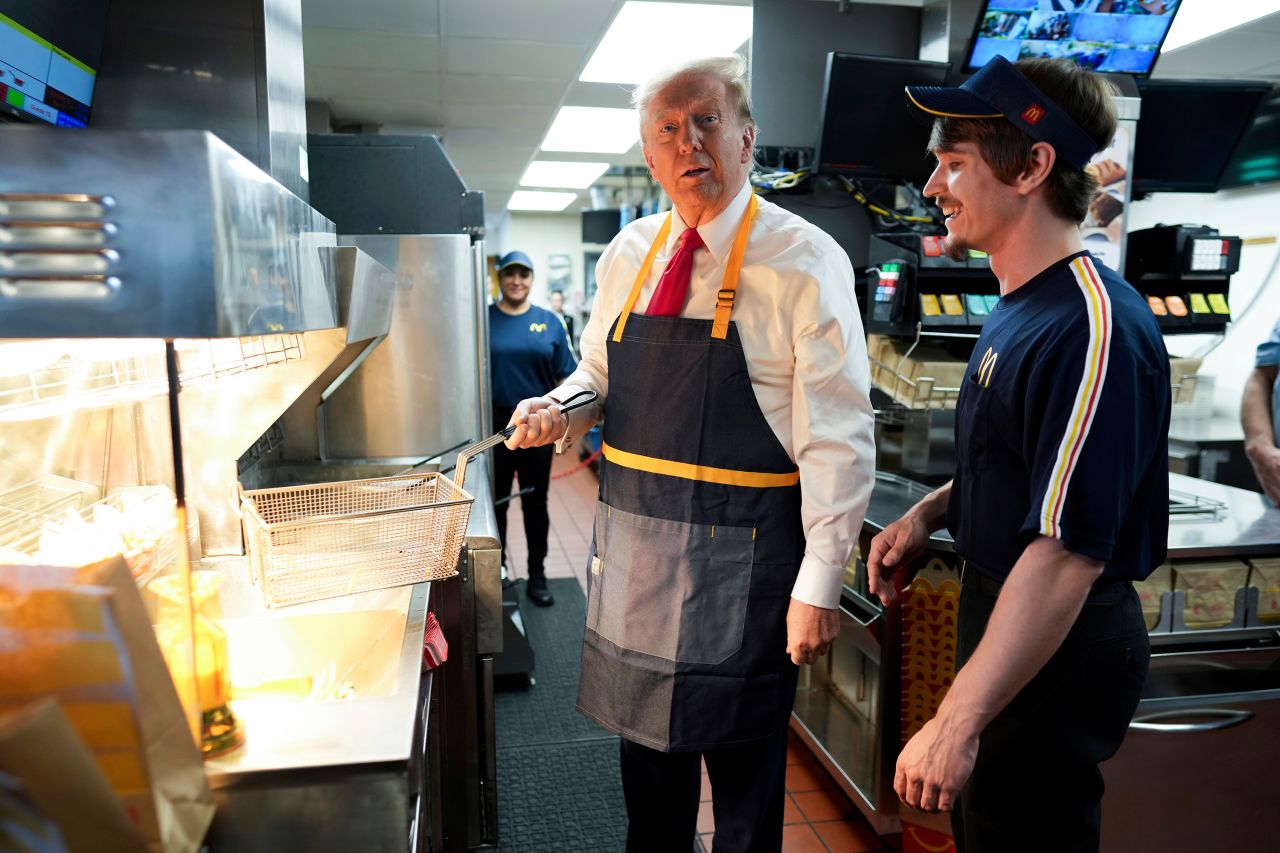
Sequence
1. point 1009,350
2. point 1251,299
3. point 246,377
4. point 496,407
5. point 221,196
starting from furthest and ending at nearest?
point 1251,299 < point 496,407 < point 246,377 < point 1009,350 < point 221,196

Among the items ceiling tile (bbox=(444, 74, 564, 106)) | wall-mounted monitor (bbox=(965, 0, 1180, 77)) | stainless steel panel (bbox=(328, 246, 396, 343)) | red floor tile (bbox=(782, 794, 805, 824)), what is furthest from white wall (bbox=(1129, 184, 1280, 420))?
stainless steel panel (bbox=(328, 246, 396, 343))

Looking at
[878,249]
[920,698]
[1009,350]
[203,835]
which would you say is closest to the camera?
[203,835]

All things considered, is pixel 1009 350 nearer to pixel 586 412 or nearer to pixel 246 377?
pixel 586 412

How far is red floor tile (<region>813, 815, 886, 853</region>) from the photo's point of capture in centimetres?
244

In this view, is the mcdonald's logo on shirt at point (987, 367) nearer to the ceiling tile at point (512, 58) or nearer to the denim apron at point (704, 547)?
the denim apron at point (704, 547)

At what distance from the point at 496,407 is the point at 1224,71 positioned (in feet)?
15.4

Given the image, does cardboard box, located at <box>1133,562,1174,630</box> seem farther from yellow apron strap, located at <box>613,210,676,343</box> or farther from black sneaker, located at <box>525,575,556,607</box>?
black sneaker, located at <box>525,575,556,607</box>

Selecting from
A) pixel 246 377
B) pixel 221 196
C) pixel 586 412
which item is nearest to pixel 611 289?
Result: pixel 586 412

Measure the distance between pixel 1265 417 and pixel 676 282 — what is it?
206 cm

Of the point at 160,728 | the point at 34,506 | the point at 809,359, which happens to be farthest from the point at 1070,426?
the point at 34,506

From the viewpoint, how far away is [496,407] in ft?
15.1

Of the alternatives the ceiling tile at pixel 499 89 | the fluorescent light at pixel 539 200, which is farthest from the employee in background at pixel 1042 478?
the fluorescent light at pixel 539 200

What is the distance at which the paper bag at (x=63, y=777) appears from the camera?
2.33 ft

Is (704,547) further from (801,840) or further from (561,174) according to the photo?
(561,174)
